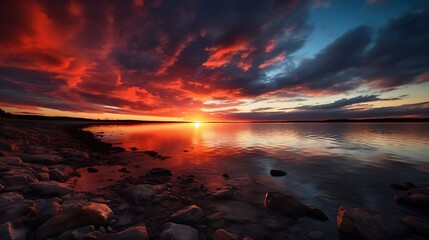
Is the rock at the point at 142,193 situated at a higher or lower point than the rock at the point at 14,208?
lower

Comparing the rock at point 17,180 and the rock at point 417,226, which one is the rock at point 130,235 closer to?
the rock at point 17,180

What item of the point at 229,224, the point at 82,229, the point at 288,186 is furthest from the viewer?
the point at 288,186

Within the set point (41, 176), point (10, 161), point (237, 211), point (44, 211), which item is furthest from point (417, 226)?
point (10, 161)

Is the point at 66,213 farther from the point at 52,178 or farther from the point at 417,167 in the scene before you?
the point at 417,167

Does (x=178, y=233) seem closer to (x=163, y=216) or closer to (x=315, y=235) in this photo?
(x=163, y=216)

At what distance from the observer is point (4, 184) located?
8133 millimetres

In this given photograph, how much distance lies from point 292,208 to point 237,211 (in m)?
2.19

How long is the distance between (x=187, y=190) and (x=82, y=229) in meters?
5.65

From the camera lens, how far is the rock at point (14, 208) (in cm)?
571

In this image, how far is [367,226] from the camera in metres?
6.31

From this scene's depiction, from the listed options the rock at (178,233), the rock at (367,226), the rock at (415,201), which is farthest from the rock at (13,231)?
the rock at (415,201)

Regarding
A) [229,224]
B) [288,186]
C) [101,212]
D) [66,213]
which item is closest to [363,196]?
[288,186]

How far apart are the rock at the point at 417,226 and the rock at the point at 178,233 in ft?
24.6

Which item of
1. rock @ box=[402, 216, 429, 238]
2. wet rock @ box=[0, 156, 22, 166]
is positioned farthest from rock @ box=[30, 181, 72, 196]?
rock @ box=[402, 216, 429, 238]
